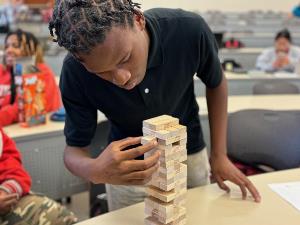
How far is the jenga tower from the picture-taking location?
0.97 m

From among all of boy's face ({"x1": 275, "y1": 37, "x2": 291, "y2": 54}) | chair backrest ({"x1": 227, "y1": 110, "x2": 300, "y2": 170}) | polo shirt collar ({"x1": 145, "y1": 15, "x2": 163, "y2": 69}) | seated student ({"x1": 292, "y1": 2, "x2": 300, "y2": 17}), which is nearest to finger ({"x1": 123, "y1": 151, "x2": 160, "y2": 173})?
polo shirt collar ({"x1": 145, "y1": 15, "x2": 163, "y2": 69})

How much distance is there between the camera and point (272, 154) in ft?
6.64

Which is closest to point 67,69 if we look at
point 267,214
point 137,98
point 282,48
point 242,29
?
point 137,98

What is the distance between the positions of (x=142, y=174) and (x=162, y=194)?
0.10 m

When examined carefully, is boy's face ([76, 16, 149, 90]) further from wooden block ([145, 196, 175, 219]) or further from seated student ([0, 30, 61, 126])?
seated student ([0, 30, 61, 126])

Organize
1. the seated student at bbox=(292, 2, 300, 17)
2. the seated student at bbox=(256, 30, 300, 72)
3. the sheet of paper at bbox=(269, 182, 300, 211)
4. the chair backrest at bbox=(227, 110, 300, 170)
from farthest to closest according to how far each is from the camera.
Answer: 1. the seated student at bbox=(292, 2, 300, 17)
2. the seated student at bbox=(256, 30, 300, 72)
3. the chair backrest at bbox=(227, 110, 300, 170)
4. the sheet of paper at bbox=(269, 182, 300, 211)

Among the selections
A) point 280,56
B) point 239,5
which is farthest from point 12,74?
point 239,5

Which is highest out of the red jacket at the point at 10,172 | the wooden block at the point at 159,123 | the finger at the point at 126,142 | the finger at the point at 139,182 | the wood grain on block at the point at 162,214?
the wooden block at the point at 159,123

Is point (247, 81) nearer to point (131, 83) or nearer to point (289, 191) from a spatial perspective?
point (289, 191)

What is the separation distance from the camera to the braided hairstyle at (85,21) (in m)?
0.88

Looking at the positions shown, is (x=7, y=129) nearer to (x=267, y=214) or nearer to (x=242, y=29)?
(x=267, y=214)

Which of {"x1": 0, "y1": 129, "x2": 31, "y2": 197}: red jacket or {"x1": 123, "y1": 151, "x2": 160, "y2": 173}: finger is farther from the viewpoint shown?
{"x1": 0, "y1": 129, "x2": 31, "y2": 197}: red jacket

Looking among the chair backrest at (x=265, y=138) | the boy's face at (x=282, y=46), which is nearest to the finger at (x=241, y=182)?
the chair backrest at (x=265, y=138)

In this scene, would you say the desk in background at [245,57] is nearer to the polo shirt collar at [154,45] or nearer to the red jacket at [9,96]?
the red jacket at [9,96]
